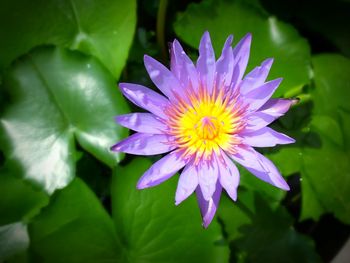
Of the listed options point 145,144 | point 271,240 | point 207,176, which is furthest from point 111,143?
point 271,240

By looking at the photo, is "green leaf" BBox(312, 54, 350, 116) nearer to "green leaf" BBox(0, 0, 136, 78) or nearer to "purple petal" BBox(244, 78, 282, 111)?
"purple petal" BBox(244, 78, 282, 111)

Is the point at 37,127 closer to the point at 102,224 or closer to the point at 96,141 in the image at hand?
the point at 96,141

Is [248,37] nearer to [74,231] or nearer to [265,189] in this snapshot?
[265,189]

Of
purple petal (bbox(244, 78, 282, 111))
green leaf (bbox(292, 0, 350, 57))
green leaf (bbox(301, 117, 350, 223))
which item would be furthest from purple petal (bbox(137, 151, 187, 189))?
green leaf (bbox(292, 0, 350, 57))

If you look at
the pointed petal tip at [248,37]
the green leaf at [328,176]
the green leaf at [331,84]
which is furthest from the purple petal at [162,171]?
the green leaf at [331,84]

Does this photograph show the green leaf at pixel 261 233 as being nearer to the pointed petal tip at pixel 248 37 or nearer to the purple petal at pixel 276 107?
the purple petal at pixel 276 107
